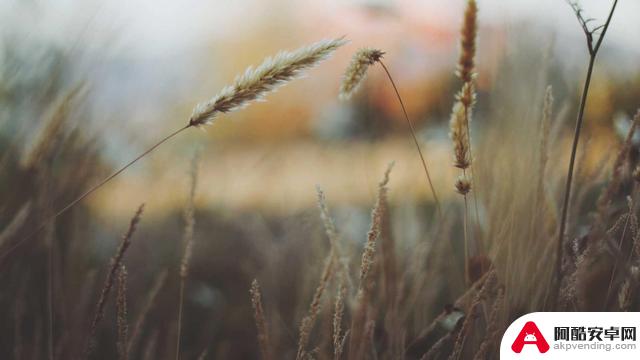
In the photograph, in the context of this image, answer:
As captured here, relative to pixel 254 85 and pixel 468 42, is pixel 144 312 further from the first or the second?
pixel 468 42

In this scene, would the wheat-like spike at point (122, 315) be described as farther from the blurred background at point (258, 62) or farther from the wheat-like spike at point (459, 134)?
the wheat-like spike at point (459, 134)

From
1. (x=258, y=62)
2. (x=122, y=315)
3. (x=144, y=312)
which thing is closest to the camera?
(x=122, y=315)

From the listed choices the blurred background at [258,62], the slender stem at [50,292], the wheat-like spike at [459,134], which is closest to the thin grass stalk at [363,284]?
the wheat-like spike at [459,134]

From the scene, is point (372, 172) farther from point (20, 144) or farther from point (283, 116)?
point (20, 144)

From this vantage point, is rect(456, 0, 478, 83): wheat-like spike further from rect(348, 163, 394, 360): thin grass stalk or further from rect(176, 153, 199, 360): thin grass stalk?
rect(176, 153, 199, 360): thin grass stalk

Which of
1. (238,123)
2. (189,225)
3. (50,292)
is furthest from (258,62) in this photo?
(50,292)

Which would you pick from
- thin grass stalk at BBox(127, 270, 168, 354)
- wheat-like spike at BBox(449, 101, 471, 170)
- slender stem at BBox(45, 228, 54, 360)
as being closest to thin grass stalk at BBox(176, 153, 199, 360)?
thin grass stalk at BBox(127, 270, 168, 354)

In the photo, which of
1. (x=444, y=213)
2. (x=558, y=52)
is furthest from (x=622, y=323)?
(x=558, y=52)
